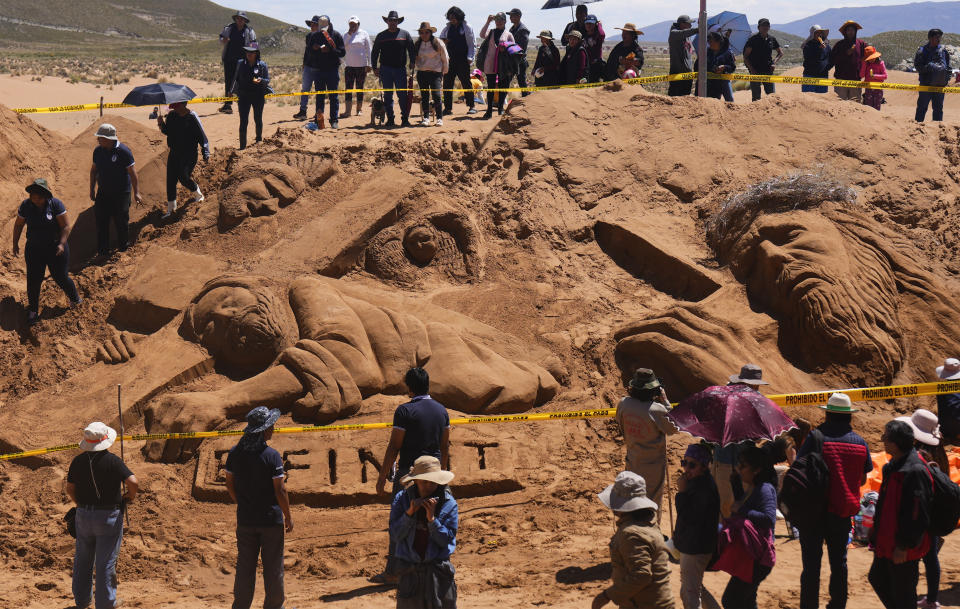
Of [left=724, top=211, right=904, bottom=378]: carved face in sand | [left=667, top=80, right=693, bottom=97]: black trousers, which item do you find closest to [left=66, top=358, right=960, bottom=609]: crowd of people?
[left=724, top=211, right=904, bottom=378]: carved face in sand

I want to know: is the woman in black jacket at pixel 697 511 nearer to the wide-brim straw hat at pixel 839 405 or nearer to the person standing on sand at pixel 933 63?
the wide-brim straw hat at pixel 839 405

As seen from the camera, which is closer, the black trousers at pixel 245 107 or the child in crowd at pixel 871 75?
the black trousers at pixel 245 107

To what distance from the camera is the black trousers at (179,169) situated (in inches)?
483

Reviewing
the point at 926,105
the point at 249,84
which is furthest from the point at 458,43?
the point at 926,105

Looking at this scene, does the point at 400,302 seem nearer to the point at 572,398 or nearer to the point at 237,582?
the point at 572,398

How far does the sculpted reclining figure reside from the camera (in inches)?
358

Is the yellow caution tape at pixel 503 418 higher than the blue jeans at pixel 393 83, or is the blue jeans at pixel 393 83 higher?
the blue jeans at pixel 393 83

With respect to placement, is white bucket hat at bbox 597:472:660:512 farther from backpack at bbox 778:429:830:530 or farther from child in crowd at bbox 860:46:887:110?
child in crowd at bbox 860:46:887:110

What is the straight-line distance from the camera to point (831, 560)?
6.00 meters

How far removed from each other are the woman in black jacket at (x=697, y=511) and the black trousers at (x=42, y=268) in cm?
826

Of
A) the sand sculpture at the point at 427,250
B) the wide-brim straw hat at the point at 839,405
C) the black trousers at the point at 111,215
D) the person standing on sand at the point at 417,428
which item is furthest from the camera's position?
the black trousers at the point at 111,215

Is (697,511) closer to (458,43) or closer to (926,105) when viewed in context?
(458,43)

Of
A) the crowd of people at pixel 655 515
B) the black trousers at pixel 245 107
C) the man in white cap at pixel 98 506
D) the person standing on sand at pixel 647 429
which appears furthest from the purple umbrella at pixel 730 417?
the black trousers at pixel 245 107

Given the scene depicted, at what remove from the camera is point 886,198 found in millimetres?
12062
